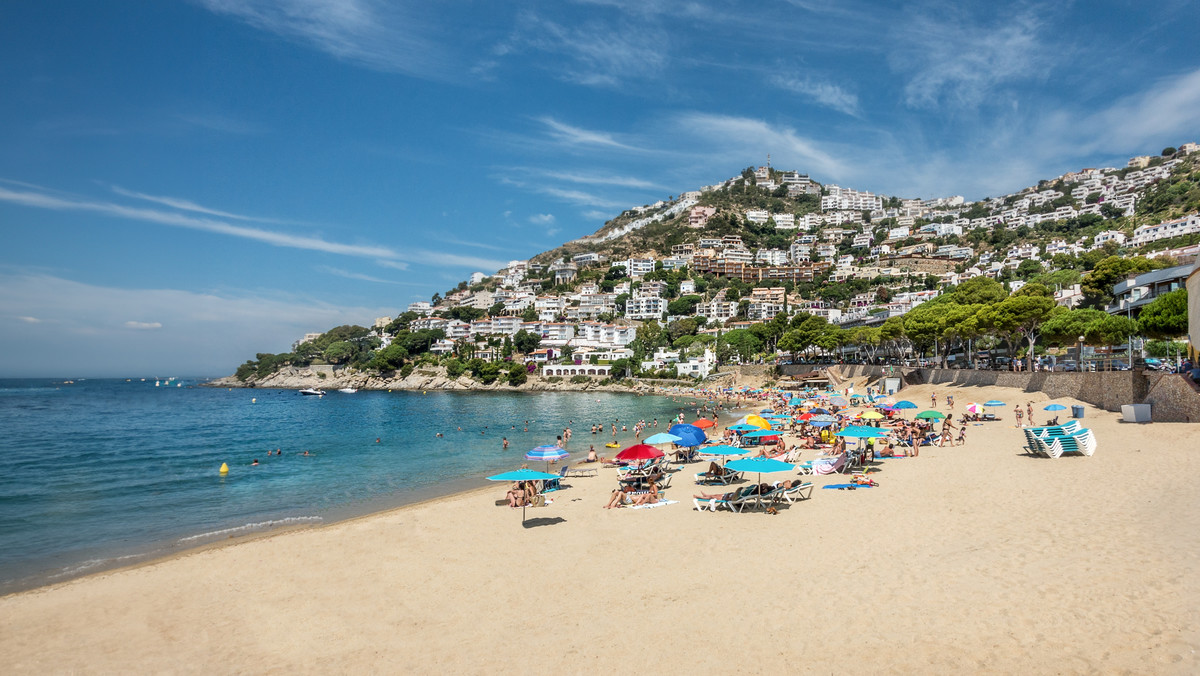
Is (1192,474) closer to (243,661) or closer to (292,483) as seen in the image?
(243,661)

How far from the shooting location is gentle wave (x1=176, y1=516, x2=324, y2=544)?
46.7ft

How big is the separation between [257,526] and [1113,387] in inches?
1196

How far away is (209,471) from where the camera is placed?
24094 millimetres

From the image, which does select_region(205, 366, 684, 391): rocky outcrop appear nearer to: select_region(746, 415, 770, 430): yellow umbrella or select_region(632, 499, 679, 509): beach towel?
select_region(746, 415, 770, 430): yellow umbrella

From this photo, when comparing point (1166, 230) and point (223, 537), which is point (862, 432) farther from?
point (1166, 230)

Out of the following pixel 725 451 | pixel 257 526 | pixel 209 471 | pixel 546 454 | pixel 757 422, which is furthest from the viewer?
pixel 209 471

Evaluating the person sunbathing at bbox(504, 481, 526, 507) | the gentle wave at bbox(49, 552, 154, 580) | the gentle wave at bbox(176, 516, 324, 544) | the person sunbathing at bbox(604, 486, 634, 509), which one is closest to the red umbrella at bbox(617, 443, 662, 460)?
the person sunbathing at bbox(604, 486, 634, 509)

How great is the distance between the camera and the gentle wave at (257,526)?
1424 cm

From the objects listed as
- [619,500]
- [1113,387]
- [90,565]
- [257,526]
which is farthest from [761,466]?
[1113,387]

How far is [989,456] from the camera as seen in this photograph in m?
17.7

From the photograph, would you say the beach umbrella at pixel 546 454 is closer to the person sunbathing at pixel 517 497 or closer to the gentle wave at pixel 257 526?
the person sunbathing at pixel 517 497

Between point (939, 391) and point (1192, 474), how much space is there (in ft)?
85.4

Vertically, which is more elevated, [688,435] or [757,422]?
[757,422]

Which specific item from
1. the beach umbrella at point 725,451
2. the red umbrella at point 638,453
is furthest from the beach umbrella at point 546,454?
the beach umbrella at point 725,451
